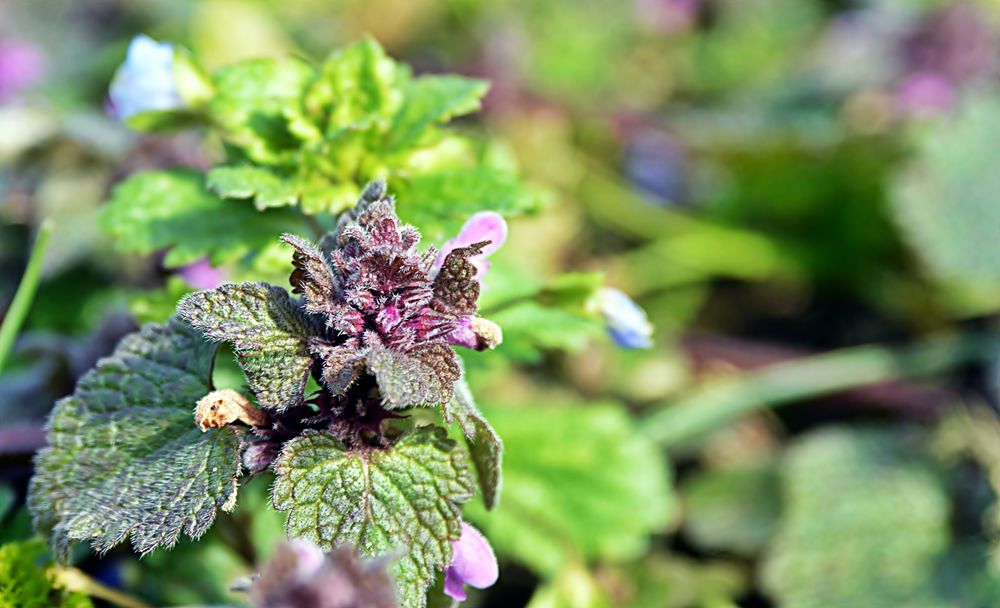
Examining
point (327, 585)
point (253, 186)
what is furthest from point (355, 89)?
point (327, 585)

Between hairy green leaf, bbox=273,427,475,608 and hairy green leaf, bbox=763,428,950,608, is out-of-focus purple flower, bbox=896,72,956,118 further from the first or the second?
hairy green leaf, bbox=273,427,475,608

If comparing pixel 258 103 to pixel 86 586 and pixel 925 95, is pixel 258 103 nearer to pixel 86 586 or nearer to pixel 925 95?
pixel 86 586

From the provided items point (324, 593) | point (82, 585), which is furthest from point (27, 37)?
point (324, 593)

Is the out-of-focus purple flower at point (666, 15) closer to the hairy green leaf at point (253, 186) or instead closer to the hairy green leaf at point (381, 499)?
the hairy green leaf at point (253, 186)

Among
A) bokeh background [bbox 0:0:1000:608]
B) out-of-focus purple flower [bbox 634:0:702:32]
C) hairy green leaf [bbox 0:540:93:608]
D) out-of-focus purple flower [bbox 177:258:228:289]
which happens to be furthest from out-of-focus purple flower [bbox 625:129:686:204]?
hairy green leaf [bbox 0:540:93:608]

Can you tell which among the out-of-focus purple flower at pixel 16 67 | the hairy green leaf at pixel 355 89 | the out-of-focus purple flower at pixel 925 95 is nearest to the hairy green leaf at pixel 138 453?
the hairy green leaf at pixel 355 89

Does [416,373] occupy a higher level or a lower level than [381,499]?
higher
